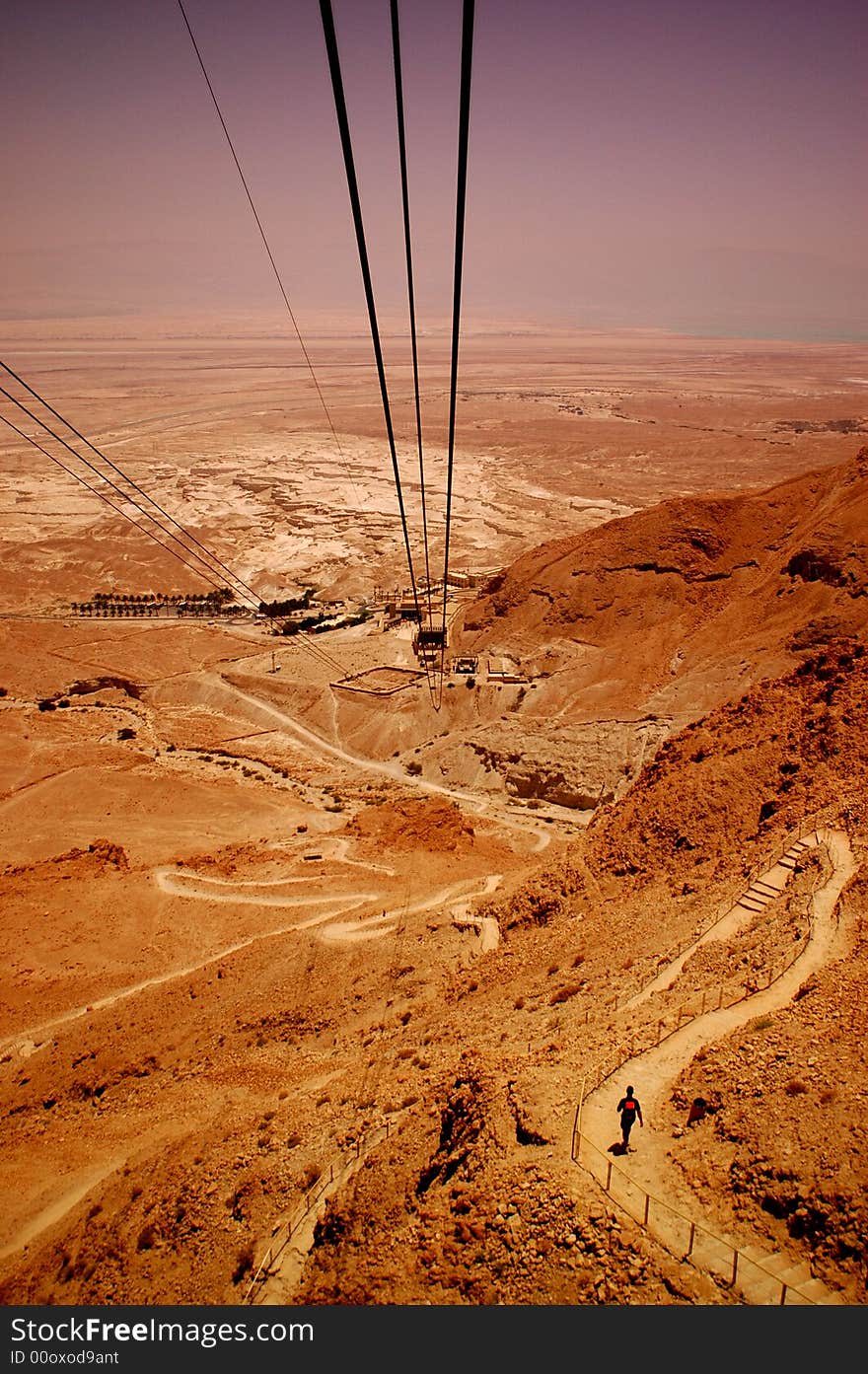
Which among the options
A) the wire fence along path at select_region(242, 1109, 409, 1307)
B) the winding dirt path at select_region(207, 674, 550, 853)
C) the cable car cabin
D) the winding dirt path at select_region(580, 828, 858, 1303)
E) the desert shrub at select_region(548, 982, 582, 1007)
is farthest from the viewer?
the cable car cabin

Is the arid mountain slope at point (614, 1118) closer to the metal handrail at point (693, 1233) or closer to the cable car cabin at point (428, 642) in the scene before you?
the metal handrail at point (693, 1233)

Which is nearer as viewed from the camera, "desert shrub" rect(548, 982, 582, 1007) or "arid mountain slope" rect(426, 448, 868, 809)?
"desert shrub" rect(548, 982, 582, 1007)

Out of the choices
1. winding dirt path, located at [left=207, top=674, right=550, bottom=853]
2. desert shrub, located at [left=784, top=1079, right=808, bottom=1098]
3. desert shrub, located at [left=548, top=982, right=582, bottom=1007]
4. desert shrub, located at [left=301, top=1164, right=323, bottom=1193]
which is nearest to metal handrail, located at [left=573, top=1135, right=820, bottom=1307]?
desert shrub, located at [left=784, top=1079, right=808, bottom=1098]

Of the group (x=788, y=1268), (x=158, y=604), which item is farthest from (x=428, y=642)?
(x=788, y=1268)

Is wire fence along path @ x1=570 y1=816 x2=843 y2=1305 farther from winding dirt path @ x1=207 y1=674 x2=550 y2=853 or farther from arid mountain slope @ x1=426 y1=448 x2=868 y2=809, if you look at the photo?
arid mountain slope @ x1=426 y1=448 x2=868 y2=809

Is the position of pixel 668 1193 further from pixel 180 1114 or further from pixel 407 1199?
pixel 180 1114

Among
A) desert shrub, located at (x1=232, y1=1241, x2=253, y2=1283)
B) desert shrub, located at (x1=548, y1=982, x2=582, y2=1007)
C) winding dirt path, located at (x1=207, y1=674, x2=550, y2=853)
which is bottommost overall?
winding dirt path, located at (x1=207, y1=674, x2=550, y2=853)
